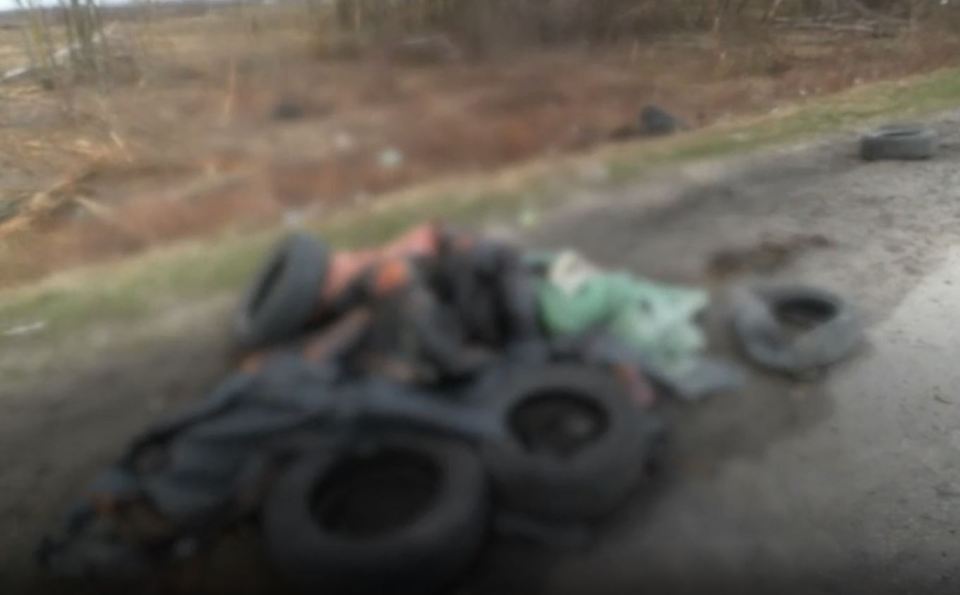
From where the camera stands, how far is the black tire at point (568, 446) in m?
1.49

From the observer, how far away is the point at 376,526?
150cm

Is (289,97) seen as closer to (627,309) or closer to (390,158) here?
(390,158)

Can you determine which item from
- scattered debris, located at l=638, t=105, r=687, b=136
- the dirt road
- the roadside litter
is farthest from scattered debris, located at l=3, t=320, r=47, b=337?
scattered debris, located at l=638, t=105, r=687, b=136

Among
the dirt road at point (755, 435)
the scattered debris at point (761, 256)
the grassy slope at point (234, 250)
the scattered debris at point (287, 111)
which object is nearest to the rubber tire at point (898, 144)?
the dirt road at point (755, 435)

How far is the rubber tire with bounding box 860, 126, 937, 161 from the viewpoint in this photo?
6.87 ft

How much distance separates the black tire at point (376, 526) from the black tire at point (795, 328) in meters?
0.60

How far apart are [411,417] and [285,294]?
31 cm

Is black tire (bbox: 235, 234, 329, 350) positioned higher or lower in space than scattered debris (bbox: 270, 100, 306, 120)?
lower

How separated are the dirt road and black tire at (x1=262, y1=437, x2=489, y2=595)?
12 centimetres

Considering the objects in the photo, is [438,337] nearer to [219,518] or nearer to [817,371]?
[219,518]

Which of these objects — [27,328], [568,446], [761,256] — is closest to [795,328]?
[761,256]

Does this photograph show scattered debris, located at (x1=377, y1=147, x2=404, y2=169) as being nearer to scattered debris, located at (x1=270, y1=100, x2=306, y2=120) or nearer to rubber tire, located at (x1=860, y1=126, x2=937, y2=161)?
scattered debris, located at (x1=270, y1=100, x2=306, y2=120)

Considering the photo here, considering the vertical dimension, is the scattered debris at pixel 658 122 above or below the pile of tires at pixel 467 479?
above

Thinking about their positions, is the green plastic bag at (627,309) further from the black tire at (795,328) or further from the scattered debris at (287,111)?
the scattered debris at (287,111)
